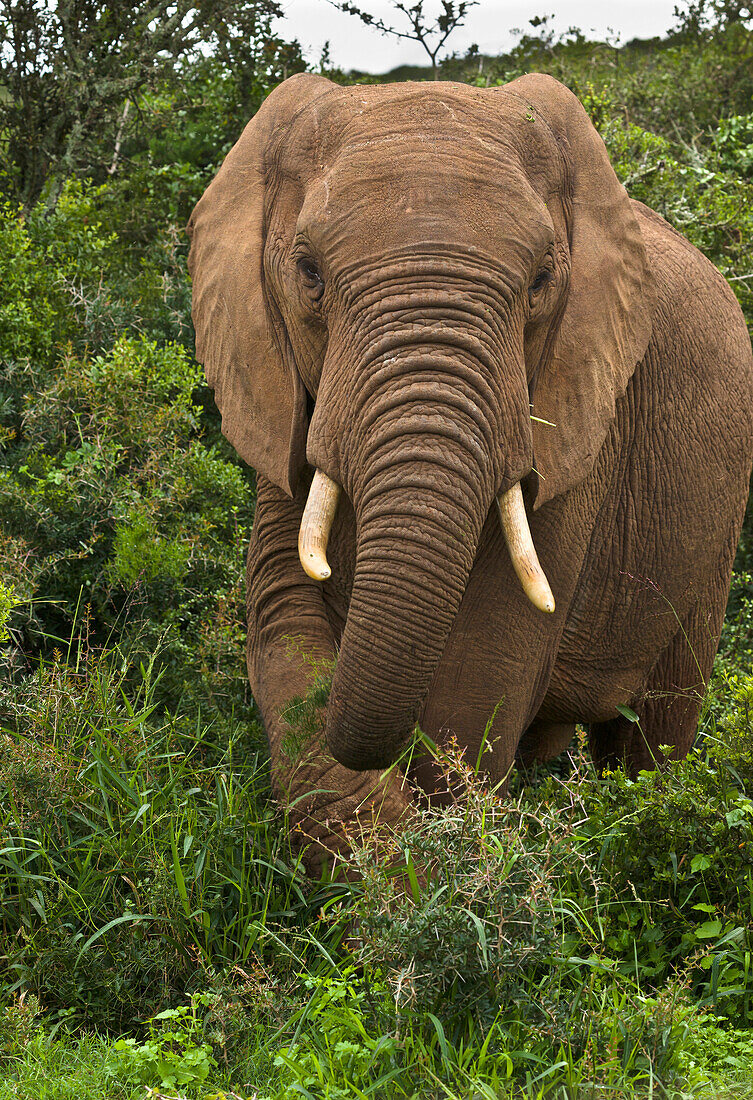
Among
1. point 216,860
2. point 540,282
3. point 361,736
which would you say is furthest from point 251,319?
point 216,860

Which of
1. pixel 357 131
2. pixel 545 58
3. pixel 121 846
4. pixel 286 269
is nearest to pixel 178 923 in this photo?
pixel 121 846

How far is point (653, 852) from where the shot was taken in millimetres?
4023

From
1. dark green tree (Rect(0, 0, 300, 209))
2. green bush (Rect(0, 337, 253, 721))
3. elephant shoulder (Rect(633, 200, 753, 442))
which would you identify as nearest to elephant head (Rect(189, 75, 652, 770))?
elephant shoulder (Rect(633, 200, 753, 442))

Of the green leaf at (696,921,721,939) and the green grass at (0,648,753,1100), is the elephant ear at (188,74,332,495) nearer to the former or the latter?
the green grass at (0,648,753,1100)

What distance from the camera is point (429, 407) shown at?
11.7 ft

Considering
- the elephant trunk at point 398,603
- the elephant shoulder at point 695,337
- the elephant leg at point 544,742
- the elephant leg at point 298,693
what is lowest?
the elephant leg at point 544,742

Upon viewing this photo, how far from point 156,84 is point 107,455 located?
12.2 ft

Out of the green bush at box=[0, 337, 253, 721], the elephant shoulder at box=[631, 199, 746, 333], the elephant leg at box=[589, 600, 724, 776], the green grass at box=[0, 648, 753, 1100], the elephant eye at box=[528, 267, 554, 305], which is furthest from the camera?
the elephant leg at box=[589, 600, 724, 776]

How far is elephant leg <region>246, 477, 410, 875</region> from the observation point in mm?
4246

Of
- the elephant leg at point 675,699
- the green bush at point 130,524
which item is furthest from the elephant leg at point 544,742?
the green bush at point 130,524

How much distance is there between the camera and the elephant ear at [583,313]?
13.8ft

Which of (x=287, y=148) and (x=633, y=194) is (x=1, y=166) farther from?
(x=287, y=148)

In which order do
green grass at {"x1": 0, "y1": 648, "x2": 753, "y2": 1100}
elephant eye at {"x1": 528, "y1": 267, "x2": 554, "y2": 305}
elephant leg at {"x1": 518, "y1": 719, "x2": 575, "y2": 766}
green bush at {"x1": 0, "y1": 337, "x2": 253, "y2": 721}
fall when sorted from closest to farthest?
green grass at {"x1": 0, "y1": 648, "x2": 753, "y2": 1100}
elephant eye at {"x1": 528, "y1": 267, "x2": 554, "y2": 305}
green bush at {"x1": 0, "y1": 337, "x2": 253, "y2": 721}
elephant leg at {"x1": 518, "y1": 719, "x2": 575, "y2": 766}

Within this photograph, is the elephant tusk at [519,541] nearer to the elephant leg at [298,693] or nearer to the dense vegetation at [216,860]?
the dense vegetation at [216,860]
